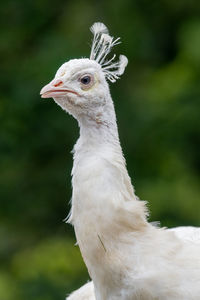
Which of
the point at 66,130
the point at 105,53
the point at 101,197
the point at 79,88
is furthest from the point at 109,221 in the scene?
the point at 66,130

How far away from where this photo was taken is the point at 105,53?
3.12m

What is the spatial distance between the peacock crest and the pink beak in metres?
0.27

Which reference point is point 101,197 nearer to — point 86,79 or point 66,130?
point 86,79

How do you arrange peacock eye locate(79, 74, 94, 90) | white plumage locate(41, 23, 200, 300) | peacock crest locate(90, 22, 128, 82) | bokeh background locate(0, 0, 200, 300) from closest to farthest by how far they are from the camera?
white plumage locate(41, 23, 200, 300), peacock eye locate(79, 74, 94, 90), peacock crest locate(90, 22, 128, 82), bokeh background locate(0, 0, 200, 300)

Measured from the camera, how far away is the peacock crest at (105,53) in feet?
10.2

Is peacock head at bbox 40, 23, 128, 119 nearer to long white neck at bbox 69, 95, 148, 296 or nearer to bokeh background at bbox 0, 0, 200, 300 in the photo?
long white neck at bbox 69, 95, 148, 296

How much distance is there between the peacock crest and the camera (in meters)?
3.11

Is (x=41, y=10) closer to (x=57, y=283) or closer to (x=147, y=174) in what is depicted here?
(x=147, y=174)

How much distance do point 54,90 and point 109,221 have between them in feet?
1.76

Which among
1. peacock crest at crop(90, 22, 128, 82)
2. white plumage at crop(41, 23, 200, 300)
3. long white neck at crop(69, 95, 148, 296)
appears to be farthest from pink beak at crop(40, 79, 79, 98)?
peacock crest at crop(90, 22, 128, 82)

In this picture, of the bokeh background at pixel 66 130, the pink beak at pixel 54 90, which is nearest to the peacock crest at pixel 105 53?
the pink beak at pixel 54 90

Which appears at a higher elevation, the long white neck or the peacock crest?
the peacock crest

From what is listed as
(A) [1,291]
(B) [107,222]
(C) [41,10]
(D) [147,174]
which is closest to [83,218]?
(B) [107,222]

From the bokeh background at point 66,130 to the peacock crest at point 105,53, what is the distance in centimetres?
295
